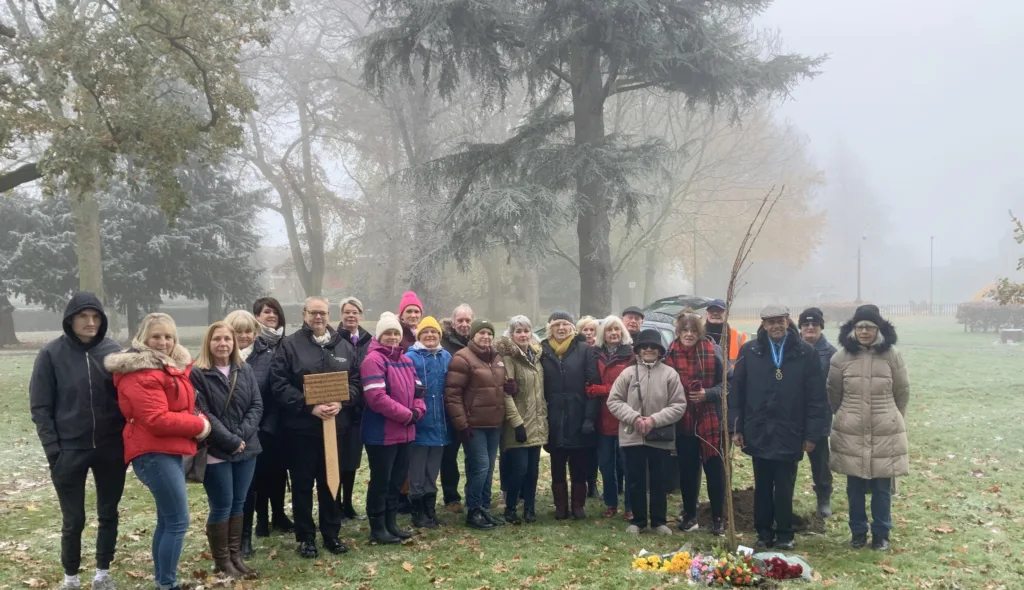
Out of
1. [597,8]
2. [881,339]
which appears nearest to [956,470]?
[881,339]

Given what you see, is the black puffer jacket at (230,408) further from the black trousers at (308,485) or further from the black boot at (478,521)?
the black boot at (478,521)

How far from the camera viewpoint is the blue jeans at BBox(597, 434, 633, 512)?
6.38 metres

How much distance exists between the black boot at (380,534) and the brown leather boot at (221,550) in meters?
1.07

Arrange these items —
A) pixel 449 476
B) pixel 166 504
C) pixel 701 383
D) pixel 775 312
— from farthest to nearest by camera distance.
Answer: pixel 449 476, pixel 701 383, pixel 775 312, pixel 166 504

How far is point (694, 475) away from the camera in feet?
19.8

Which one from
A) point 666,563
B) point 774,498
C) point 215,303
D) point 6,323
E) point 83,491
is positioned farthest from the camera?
point 215,303

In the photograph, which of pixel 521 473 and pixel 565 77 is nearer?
pixel 521 473

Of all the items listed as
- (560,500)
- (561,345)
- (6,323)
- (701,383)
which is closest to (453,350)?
(561,345)

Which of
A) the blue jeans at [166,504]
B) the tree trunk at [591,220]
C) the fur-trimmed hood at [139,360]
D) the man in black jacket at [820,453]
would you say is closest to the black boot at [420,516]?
the blue jeans at [166,504]

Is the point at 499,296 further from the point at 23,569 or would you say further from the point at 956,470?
the point at 23,569

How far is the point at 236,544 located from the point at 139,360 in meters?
1.52

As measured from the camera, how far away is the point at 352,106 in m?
27.0

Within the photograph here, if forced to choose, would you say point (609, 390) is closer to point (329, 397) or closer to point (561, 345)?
point (561, 345)

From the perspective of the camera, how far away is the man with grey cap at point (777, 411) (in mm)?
5457
